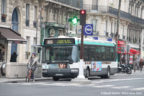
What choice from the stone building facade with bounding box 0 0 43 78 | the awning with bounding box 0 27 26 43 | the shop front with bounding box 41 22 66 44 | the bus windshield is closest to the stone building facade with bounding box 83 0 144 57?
the shop front with bounding box 41 22 66 44

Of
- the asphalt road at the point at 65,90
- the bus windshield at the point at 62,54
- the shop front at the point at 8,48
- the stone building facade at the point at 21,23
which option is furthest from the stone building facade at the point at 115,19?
the asphalt road at the point at 65,90

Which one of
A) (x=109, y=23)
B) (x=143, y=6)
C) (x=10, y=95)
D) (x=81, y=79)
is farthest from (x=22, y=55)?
(x=143, y=6)

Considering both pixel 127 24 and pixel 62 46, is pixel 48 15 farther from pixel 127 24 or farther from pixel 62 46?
pixel 127 24

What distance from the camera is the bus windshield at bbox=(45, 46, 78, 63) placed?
30844 millimetres

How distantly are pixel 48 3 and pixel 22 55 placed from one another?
7.71 m

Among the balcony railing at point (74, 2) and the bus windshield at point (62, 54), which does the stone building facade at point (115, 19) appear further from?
the bus windshield at point (62, 54)

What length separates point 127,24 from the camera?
75500 millimetres

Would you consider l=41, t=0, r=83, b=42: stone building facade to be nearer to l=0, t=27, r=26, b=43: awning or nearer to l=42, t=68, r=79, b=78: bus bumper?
l=0, t=27, r=26, b=43: awning

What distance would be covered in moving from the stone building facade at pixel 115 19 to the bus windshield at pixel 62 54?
2646 cm

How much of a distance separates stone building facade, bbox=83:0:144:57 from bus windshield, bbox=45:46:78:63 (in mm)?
26462

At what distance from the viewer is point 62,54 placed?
30.9m

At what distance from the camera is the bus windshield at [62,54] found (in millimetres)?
30844

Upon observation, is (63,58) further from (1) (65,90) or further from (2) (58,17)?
(2) (58,17)

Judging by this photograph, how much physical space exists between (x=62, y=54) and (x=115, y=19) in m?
39.5
